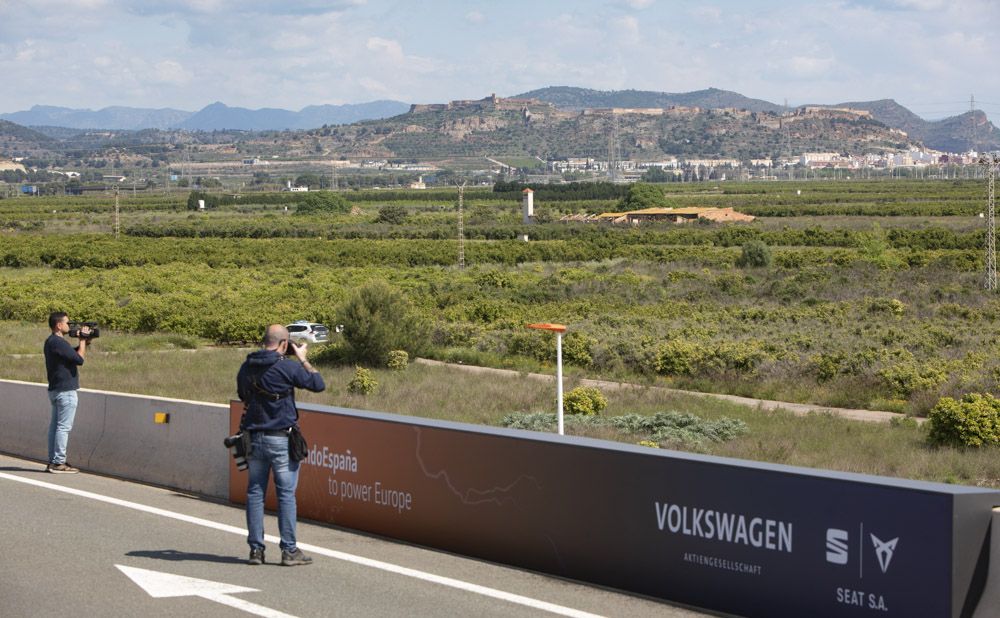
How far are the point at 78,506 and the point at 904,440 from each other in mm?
13030

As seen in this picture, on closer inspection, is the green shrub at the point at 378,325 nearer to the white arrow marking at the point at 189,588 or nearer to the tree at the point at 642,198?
the white arrow marking at the point at 189,588

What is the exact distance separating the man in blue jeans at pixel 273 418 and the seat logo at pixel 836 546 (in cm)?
408

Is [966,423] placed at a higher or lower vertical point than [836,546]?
lower

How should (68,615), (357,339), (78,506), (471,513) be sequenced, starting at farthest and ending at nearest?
(357,339) → (78,506) → (471,513) → (68,615)

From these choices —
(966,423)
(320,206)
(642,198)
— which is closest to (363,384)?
(966,423)

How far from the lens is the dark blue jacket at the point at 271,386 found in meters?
9.92

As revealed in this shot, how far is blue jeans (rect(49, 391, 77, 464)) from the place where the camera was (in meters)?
15.2

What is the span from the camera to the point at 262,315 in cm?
4172

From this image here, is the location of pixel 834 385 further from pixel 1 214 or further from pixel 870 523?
pixel 1 214

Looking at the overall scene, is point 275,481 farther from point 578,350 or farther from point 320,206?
point 320,206

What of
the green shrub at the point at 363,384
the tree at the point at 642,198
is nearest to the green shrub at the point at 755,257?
the green shrub at the point at 363,384

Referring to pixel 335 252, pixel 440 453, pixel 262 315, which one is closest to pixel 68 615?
pixel 440 453

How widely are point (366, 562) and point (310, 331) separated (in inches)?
1155

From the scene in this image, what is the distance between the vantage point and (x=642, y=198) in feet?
479
